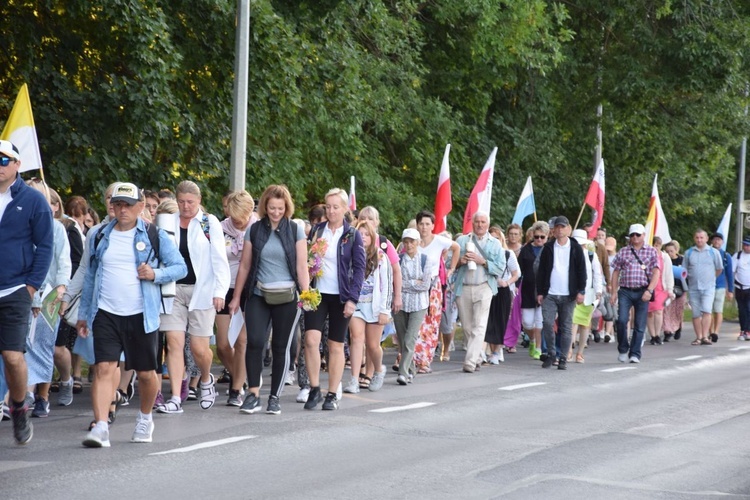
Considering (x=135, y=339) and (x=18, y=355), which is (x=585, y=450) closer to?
(x=135, y=339)

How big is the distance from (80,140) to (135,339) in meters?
10.3

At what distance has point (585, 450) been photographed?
8922mm

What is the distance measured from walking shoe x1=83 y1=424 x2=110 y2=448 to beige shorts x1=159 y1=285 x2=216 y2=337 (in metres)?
1.82

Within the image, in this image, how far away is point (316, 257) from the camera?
1112cm

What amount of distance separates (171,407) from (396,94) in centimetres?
1739

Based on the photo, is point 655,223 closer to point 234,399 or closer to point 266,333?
point 234,399

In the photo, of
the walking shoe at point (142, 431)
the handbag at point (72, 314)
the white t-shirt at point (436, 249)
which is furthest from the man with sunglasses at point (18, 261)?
the white t-shirt at point (436, 249)

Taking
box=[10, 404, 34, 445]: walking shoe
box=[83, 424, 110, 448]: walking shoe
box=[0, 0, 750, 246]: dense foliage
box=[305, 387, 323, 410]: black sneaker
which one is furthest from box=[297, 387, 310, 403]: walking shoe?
box=[0, 0, 750, 246]: dense foliage

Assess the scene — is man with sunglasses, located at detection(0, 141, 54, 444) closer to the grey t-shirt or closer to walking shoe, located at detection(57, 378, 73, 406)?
the grey t-shirt

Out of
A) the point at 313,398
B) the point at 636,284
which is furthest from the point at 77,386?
the point at 636,284

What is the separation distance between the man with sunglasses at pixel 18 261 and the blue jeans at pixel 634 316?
9807mm

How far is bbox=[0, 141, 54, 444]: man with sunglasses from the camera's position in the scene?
27.5 feet

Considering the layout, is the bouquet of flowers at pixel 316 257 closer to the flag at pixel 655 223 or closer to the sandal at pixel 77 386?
the sandal at pixel 77 386

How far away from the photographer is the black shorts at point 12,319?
27.4 ft
